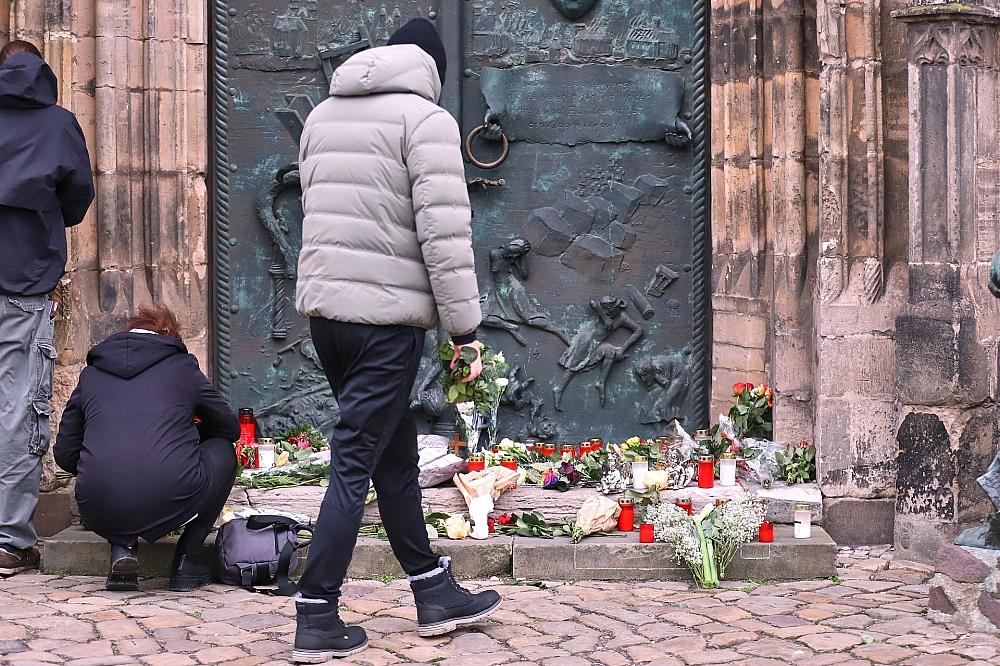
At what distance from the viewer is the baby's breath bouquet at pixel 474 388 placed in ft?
17.3

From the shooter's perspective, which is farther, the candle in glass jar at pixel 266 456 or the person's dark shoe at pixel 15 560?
the candle in glass jar at pixel 266 456

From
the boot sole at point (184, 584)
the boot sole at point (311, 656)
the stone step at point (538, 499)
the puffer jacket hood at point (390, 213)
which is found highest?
the puffer jacket hood at point (390, 213)

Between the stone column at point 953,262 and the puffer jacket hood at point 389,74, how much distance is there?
8.24 ft

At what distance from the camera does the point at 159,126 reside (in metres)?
7.27

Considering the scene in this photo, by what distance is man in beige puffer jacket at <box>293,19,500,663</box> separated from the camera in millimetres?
4938

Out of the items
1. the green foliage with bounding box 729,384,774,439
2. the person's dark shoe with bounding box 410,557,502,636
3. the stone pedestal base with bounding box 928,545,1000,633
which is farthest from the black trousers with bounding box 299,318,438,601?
the green foliage with bounding box 729,384,774,439

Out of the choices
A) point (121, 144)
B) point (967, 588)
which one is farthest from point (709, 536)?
point (121, 144)

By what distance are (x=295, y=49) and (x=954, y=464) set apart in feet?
12.9

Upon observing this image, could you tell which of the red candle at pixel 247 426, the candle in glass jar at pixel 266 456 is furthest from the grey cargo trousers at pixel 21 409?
the red candle at pixel 247 426

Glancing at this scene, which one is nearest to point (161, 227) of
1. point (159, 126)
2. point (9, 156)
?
point (159, 126)

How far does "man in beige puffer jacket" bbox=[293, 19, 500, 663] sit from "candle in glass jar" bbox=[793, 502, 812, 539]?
2142 mm

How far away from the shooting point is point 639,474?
6.83 metres

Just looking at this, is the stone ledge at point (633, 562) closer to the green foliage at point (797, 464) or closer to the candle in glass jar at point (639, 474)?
the candle in glass jar at point (639, 474)

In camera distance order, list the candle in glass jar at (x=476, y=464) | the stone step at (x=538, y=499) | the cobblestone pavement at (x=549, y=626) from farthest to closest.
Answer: the candle in glass jar at (x=476, y=464)
the stone step at (x=538, y=499)
the cobblestone pavement at (x=549, y=626)
